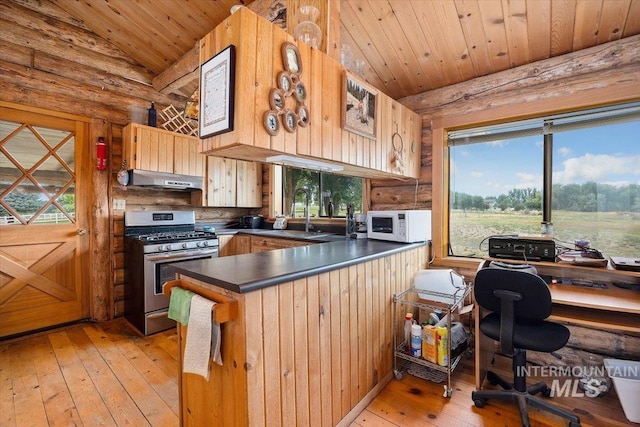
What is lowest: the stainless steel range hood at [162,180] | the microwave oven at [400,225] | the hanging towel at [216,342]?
the hanging towel at [216,342]

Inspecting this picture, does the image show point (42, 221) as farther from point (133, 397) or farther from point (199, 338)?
point (199, 338)

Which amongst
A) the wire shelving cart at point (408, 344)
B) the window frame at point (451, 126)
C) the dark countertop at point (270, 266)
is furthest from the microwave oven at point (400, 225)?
the wire shelving cart at point (408, 344)

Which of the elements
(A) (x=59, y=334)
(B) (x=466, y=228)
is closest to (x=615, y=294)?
(B) (x=466, y=228)

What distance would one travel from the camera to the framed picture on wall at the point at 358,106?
75.9 inches

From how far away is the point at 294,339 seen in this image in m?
1.38

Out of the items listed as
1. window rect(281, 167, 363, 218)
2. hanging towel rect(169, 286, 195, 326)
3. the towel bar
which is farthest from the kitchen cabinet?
the towel bar

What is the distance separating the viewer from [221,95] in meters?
1.43

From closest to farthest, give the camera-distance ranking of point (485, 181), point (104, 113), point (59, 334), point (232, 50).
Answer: point (232, 50) → point (485, 181) → point (59, 334) → point (104, 113)

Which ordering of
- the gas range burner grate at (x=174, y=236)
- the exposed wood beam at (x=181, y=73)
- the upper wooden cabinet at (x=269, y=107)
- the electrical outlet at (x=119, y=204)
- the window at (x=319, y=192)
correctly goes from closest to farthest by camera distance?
1. the upper wooden cabinet at (x=269, y=107)
2. the exposed wood beam at (x=181, y=73)
3. the gas range burner grate at (x=174, y=236)
4. the electrical outlet at (x=119, y=204)
5. the window at (x=319, y=192)

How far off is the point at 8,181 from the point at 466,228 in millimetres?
4407

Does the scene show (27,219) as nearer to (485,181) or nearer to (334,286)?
(334,286)

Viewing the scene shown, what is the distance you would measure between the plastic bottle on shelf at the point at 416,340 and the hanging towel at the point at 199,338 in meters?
1.46

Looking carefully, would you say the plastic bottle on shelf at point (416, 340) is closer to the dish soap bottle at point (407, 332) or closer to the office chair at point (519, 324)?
the dish soap bottle at point (407, 332)

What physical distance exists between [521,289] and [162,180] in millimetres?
3417
